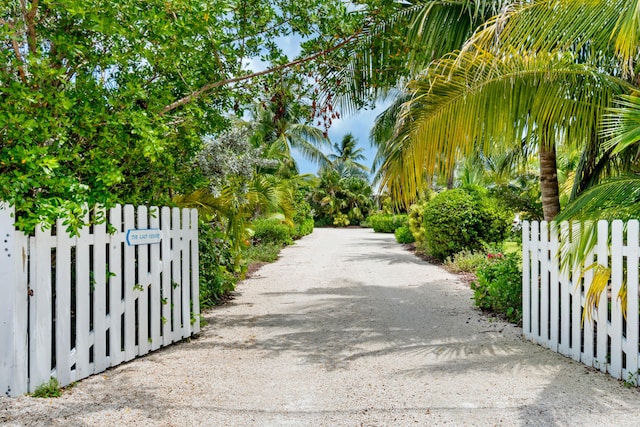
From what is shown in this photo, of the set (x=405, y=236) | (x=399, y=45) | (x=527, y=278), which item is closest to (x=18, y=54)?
(x=399, y=45)

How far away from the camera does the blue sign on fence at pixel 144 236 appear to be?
4.56 meters

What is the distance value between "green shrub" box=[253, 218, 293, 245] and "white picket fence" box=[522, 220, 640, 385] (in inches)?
559

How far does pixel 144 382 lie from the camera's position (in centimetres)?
406

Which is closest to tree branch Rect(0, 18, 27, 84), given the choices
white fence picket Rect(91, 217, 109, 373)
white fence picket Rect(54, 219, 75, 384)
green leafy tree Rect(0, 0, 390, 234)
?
green leafy tree Rect(0, 0, 390, 234)

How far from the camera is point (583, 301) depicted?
4465 mm

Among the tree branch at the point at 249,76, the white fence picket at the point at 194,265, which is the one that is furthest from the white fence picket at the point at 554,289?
the white fence picket at the point at 194,265

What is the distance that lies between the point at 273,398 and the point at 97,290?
186 centimetres

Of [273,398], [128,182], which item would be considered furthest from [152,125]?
[273,398]

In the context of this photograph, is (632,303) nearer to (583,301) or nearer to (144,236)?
(583,301)

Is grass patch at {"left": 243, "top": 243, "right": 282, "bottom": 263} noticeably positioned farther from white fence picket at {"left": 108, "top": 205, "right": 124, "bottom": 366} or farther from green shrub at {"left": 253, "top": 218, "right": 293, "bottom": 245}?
white fence picket at {"left": 108, "top": 205, "right": 124, "bottom": 366}

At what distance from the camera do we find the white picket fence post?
352 cm

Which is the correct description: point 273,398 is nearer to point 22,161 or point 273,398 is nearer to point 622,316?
point 22,161

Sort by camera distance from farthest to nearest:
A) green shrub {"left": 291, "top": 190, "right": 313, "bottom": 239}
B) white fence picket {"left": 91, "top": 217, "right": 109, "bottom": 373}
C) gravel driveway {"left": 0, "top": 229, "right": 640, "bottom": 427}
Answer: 1. green shrub {"left": 291, "top": 190, "right": 313, "bottom": 239}
2. white fence picket {"left": 91, "top": 217, "right": 109, "bottom": 373}
3. gravel driveway {"left": 0, "top": 229, "right": 640, "bottom": 427}

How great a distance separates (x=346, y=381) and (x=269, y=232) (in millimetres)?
15467
